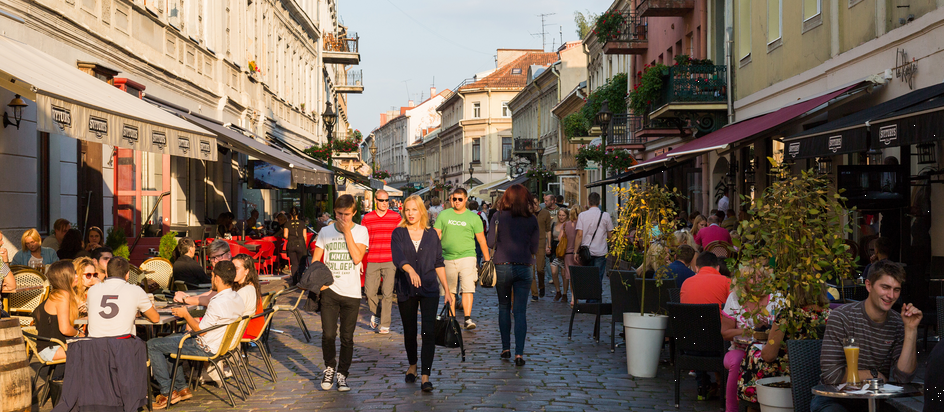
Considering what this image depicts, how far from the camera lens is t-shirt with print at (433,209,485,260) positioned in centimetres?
1086

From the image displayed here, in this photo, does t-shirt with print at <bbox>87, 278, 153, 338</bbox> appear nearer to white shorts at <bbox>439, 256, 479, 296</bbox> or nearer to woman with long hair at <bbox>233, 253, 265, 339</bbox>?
woman with long hair at <bbox>233, 253, 265, 339</bbox>

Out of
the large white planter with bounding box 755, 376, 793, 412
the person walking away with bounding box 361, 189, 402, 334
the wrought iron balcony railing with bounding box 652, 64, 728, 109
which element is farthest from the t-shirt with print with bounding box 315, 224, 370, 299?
the wrought iron balcony railing with bounding box 652, 64, 728, 109

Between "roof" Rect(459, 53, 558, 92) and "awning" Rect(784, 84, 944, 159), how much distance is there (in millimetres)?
69853

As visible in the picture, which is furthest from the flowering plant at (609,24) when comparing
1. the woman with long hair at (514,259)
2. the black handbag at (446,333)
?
the black handbag at (446,333)

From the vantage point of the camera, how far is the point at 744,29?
20.2m

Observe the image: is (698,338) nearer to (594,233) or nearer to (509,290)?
(509,290)

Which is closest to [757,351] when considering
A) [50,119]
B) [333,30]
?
[50,119]

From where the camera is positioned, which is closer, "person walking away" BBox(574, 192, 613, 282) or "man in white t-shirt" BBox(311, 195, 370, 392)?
"man in white t-shirt" BBox(311, 195, 370, 392)

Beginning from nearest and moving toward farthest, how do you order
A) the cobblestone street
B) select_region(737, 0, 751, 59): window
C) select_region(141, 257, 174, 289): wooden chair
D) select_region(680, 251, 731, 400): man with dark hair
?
the cobblestone street → select_region(680, 251, 731, 400): man with dark hair → select_region(141, 257, 174, 289): wooden chair → select_region(737, 0, 751, 59): window

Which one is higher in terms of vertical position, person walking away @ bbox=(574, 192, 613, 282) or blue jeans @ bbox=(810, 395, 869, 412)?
person walking away @ bbox=(574, 192, 613, 282)

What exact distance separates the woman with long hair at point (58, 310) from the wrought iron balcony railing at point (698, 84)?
16.6m

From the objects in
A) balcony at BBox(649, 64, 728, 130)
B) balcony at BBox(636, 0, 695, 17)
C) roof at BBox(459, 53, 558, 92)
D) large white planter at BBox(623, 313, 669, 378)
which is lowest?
large white planter at BBox(623, 313, 669, 378)

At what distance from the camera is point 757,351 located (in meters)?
6.14

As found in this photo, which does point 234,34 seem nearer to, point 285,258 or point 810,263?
point 285,258
